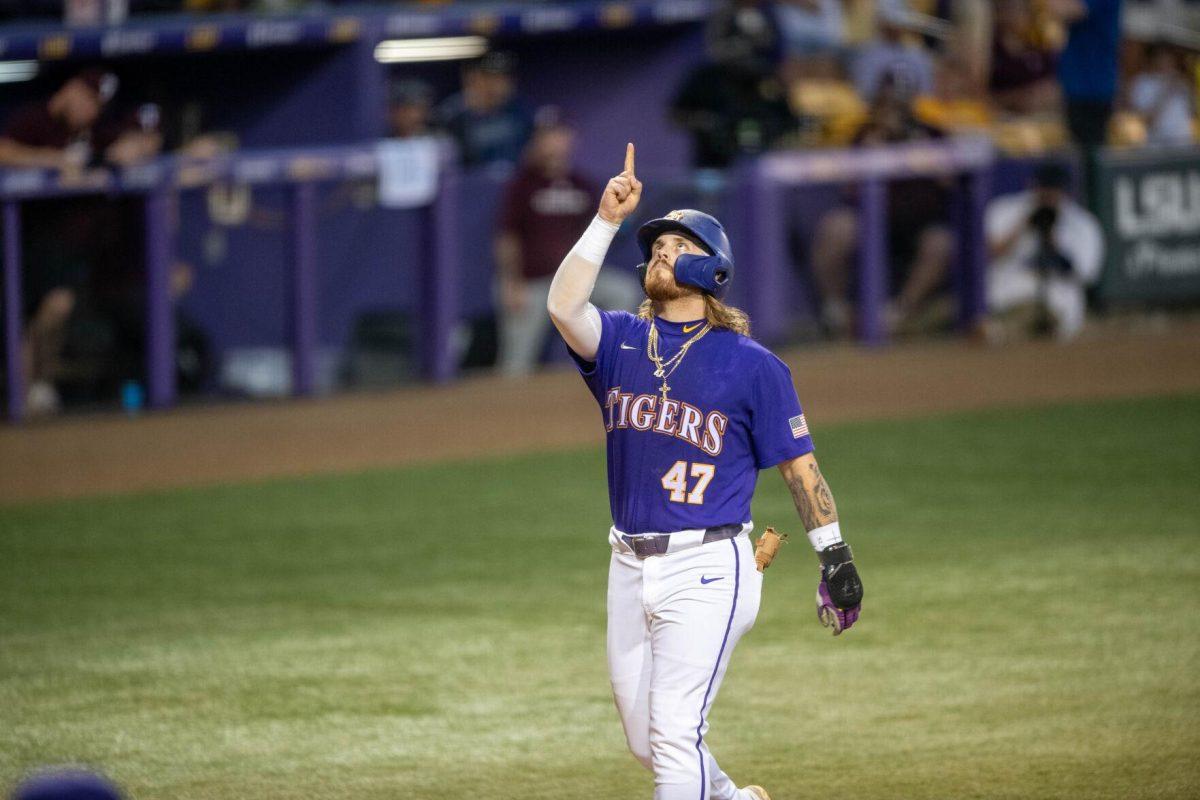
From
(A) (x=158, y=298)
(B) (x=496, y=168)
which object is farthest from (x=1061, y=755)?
(B) (x=496, y=168)

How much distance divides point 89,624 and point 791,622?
2831 millimetres

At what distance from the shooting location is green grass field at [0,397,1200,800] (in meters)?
5.81

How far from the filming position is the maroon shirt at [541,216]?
14.6m

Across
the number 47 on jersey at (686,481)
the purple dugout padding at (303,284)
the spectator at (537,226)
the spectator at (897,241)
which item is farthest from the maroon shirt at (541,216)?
the number 47 on jersey at (686,481)

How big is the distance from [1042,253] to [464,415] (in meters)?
5.93

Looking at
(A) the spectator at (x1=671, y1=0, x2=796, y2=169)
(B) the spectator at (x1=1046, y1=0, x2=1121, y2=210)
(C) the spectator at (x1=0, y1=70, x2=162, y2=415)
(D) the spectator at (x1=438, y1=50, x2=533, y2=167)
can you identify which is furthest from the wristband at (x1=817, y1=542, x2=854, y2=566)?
(B) the spectator at (x1=1046, y1=0, x2=1121, y2=210)

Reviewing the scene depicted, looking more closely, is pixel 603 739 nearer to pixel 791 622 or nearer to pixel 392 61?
pixel 791 622

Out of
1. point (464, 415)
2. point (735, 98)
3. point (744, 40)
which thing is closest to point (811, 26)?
point (744, 40)

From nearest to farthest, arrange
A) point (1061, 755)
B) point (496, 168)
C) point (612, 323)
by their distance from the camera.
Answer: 1. point (612, 323)
2. point (1061, 755)
3. point (496, 168)

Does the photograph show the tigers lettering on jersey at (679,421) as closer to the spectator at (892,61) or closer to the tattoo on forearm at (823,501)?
the tattoo on forearm at (823,501)

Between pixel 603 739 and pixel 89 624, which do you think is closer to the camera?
pixel 603 739

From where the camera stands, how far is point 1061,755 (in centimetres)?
581

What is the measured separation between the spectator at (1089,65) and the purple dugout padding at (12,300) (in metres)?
10.0

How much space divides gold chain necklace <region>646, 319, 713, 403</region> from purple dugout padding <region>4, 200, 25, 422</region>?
853cm
